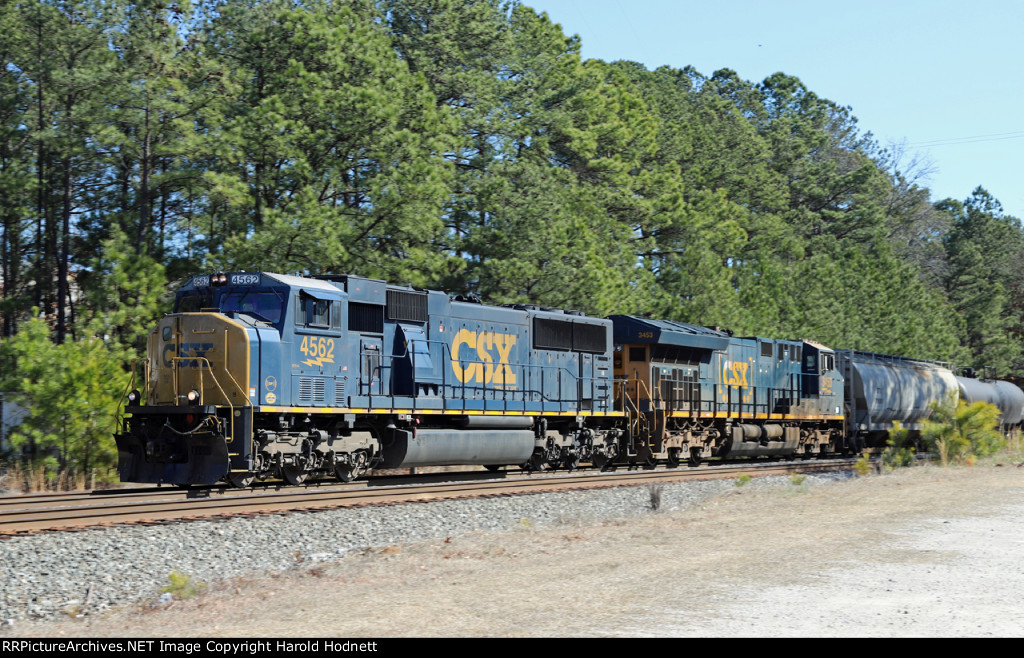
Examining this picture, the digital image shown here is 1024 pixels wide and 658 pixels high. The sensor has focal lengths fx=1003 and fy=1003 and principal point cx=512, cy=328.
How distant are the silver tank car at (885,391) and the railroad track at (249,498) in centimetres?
1297

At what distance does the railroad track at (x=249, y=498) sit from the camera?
13.2 m

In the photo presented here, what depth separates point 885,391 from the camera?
35000 mm

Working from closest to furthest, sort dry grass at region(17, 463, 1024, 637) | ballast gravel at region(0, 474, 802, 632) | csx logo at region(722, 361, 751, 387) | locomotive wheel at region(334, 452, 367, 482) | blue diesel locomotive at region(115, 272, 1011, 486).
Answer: dry grass at region(17, 463, 1024, 637) < ballast gravel at region(0, 474, 802, 632) < blue diesel locomotive at region(115, 272, 1011, 486) < locomotive wheel at region(334, 452, 367, 482) < csx logo at region(722, 361, 751, 387)

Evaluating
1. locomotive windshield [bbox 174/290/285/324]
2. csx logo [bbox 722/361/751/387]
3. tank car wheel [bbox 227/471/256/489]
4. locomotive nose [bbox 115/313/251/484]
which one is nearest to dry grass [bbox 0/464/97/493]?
locomotive nose [bbox 115/313/251/484]

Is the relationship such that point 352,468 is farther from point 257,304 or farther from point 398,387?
point 257,304

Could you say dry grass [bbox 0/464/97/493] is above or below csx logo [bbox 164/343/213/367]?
below

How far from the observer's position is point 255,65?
25656 mm

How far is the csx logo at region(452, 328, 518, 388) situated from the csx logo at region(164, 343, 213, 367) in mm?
5322

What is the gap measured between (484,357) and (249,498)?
680 centimetres

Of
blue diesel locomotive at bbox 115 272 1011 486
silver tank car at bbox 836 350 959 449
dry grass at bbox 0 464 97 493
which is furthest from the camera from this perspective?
silver tank car at bbox 836 350 959 449

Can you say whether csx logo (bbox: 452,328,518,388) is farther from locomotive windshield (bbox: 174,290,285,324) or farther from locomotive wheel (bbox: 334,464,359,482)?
locomotive windshield (bbox: 174,290,285,324)

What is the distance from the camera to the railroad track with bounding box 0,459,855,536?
13172 mm

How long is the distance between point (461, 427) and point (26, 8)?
534 inches

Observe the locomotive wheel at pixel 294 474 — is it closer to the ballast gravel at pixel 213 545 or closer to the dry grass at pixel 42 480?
the ballast gravel at pixel 213 545
